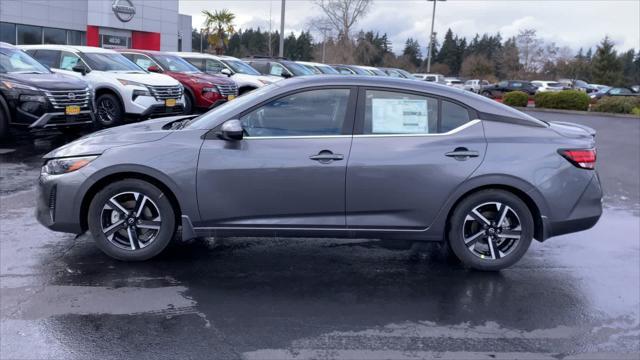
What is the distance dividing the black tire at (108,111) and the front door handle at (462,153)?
9.35m

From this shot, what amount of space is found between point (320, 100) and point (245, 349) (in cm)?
225

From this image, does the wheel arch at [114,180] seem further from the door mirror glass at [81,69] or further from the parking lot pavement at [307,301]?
the door mirror glass at [81,69]

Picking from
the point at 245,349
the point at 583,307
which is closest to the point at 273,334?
the point at 245,349

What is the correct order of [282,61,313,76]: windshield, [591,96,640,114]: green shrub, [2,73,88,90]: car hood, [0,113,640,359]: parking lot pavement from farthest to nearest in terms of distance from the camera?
[591,96,640,114]: green shrub
[282,61,313,76]: windshield
[2,73,88,90]: car hood
[0,113,640,359]: parking lot pavement

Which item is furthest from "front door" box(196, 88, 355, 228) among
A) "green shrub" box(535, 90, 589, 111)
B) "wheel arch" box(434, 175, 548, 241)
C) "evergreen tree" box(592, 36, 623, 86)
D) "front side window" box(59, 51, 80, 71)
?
"evergreen tree" box(592, 36, 623, 86)

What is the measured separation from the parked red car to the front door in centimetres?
985

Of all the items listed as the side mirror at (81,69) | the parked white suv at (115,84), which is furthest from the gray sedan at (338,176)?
the side mirror at (81,69)

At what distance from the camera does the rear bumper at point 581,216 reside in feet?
16.7

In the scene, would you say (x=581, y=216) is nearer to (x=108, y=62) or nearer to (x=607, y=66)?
(x=108, y=62)

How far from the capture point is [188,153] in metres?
4.93

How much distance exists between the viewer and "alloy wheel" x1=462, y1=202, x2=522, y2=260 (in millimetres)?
5094

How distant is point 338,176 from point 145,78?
9.28m

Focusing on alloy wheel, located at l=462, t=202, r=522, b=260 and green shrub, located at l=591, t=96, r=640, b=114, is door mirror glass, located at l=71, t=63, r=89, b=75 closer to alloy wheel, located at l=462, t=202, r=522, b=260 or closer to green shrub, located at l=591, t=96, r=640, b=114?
alloy wheel, located at l=462, t=202, r=522, b=260

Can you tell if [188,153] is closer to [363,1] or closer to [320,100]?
[320,100]
